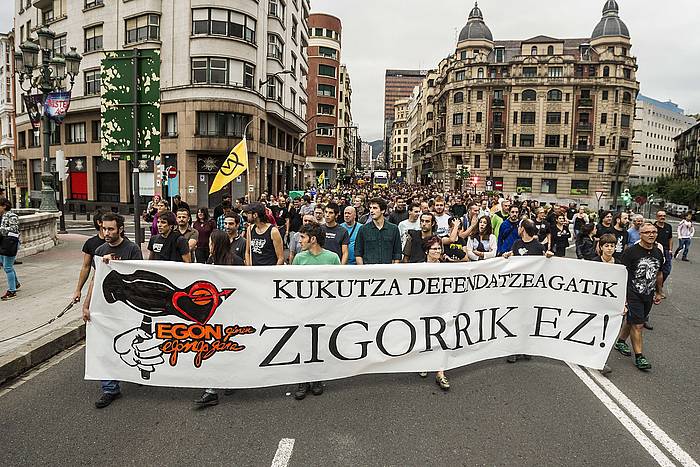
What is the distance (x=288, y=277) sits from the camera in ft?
16.8

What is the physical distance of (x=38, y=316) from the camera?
7.48m

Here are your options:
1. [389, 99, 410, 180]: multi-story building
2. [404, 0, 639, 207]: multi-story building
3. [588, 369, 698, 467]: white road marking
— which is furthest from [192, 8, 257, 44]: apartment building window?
[389, 99, 410, 180]: multi-story building

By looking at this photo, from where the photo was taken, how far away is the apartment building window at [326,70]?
71.8 m

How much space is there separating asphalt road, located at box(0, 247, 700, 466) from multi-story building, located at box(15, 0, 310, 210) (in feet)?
86.6

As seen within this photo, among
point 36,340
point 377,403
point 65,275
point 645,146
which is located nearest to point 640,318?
point 377,403

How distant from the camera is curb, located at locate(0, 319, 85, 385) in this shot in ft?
17.9

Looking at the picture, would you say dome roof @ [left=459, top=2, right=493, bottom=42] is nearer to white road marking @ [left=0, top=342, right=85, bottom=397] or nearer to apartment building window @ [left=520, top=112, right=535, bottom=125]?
apartment building window @ [left=520, top=112, right=535, bottom=125]

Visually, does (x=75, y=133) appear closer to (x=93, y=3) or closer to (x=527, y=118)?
(x=93, y=3)

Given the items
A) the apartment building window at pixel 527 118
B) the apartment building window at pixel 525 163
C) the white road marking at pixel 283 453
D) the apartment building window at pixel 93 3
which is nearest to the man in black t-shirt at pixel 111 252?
the white road marking at pixel 283 453

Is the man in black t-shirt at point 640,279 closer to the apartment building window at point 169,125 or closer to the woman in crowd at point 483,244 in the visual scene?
the woman in crowd at point 483,244

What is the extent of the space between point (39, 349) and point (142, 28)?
108ft

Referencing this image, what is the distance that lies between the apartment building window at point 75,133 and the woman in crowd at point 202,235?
3379cm

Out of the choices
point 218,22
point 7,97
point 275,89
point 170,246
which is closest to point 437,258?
point 170,246

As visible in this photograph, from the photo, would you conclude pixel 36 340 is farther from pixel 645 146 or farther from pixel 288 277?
pixel 645 146
